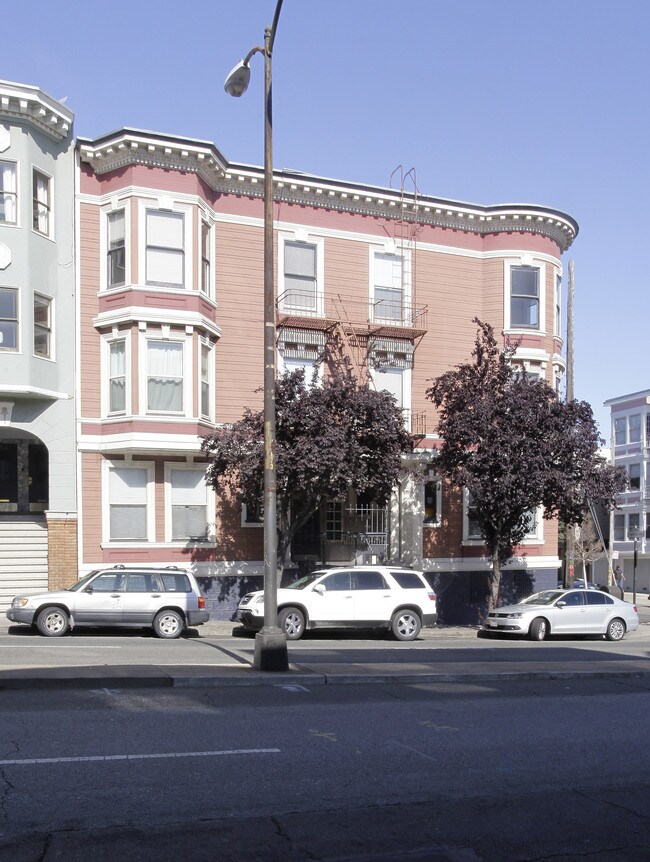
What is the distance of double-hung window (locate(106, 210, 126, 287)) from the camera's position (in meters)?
23.8

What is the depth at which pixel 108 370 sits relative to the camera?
23875 mm

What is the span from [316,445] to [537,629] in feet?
24.3

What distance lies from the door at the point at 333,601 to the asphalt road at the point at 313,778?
8023 mm

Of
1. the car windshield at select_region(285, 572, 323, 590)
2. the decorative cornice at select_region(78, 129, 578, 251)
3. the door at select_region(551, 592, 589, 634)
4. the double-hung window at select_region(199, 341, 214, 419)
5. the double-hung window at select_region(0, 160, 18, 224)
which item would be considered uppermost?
the decorative cornice at select_region(78, 129, 578, 251)

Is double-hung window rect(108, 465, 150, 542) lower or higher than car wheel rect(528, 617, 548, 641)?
higher

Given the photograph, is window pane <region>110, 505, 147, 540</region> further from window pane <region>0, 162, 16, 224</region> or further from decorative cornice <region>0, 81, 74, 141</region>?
decorative cornice <region>0, 81, 74, 141</region>

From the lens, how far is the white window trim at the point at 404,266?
27266mm

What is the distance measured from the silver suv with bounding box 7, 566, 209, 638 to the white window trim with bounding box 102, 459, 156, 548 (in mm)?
3764

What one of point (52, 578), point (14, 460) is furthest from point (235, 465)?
point (14, 460)

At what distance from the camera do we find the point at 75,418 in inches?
926

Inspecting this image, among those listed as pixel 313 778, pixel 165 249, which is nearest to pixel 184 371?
pixel 165 249

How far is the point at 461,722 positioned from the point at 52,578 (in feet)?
49.7

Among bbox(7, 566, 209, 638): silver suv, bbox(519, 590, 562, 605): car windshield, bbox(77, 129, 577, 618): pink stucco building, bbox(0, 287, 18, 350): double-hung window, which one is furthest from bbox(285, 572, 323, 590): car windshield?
bbox(0, 287, 18, 350): double-hung window

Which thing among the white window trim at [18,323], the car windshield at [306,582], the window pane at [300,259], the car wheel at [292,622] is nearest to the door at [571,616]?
the car windshield at [306,582]
